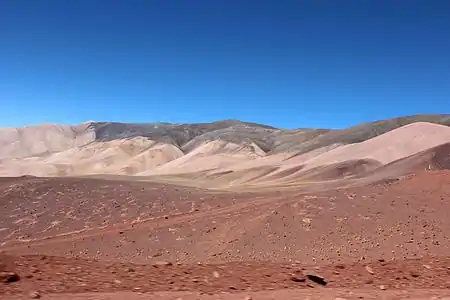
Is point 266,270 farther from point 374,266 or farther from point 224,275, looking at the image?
point 374,266

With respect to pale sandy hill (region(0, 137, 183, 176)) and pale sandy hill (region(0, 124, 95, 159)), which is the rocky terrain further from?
pale sandy hill (region(0, 124, 95, 159))

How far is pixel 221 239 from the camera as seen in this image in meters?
19.7

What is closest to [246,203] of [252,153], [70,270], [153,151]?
[70,270]

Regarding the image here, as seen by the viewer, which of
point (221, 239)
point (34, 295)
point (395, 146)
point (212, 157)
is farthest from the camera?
point (212, 157)

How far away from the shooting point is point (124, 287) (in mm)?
8492

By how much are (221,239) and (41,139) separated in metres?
171

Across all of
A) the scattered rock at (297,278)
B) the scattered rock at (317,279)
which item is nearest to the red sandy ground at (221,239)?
the scattered rock at (297,278)

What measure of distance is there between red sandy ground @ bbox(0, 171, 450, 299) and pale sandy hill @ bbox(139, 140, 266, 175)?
56114 mm

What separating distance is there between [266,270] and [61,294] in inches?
165

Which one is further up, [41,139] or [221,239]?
[41,139]

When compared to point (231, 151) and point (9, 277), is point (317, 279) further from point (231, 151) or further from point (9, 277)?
point (231, 151)

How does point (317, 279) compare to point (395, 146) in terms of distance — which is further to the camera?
point (395, 146)

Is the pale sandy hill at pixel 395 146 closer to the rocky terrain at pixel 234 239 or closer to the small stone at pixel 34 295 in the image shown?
the rocky terrain at pixel 234 239

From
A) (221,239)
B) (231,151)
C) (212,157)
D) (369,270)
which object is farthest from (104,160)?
(369,270)
